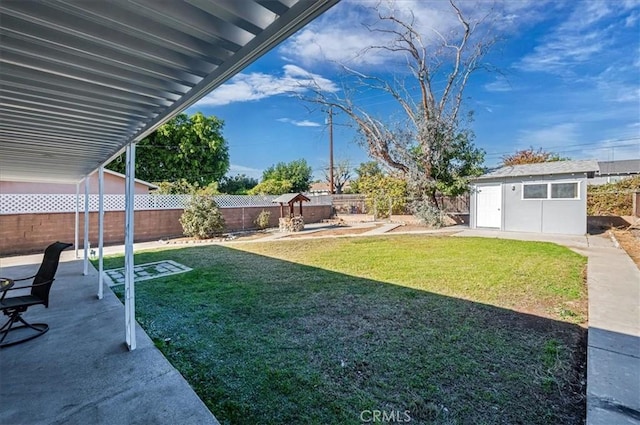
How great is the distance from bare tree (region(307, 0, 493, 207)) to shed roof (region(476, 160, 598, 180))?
112 cm

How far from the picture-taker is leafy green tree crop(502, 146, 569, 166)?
22.1m

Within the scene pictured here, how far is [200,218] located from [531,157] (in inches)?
921

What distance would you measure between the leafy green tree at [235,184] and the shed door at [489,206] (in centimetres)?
1910

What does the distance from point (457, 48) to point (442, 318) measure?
52.7 feet

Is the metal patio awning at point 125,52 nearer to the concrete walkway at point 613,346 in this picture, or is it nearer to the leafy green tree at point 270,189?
the concrete walkway at point 613,346

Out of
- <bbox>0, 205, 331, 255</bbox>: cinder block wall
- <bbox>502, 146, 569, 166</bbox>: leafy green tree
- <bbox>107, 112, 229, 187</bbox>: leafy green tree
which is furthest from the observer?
<bbox>502, 146, 569, 166</bbox>: leafy green tree

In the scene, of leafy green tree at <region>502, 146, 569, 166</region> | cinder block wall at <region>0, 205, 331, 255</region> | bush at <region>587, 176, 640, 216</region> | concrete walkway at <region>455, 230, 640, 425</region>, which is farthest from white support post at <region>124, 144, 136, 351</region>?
leafy green tree at <region>502, 146, 569, 166</region>

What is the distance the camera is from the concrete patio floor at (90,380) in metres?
2.09

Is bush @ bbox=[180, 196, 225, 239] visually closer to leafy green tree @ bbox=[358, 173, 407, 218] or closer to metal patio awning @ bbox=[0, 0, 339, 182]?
metal patio awning @ bbox=[0, 0, 339, 182]

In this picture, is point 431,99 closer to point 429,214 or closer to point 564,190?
point 429,214

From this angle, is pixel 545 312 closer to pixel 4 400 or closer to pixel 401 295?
pixel 401 295

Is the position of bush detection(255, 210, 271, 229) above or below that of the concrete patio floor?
above

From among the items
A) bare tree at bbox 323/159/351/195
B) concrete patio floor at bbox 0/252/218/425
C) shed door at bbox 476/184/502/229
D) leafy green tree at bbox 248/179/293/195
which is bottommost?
concrete patio floor at bbox 0/252/218/425

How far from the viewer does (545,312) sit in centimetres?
389
